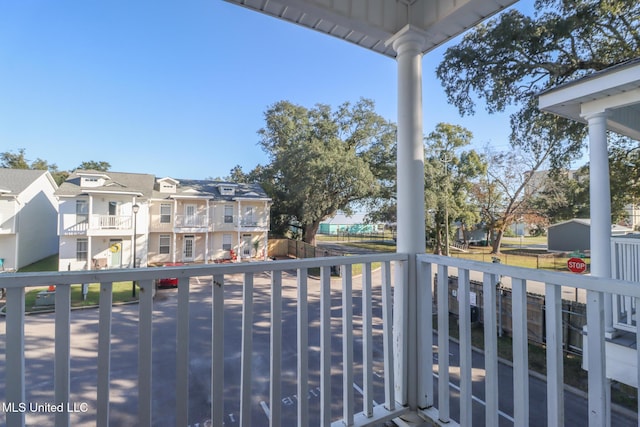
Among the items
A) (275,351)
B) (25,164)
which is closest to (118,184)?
(25,164)

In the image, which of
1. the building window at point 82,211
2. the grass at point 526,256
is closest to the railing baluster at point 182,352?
the building window at point 82,211

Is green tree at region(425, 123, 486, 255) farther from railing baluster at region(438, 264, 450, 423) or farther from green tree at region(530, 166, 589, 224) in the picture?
railing baluster at region(438, 264, 450, 423)

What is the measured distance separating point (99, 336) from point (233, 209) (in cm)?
142

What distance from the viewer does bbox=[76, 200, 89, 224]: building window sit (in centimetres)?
179

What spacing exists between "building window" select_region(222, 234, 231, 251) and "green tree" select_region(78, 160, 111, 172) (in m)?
0.84

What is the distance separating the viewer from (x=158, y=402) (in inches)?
104

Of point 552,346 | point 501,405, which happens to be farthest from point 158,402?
point 501,405

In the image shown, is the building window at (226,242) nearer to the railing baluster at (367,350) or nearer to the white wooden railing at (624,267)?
the railing baluster at (367,350)

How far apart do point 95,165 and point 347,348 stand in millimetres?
1865

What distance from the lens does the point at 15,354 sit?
31.3 inches

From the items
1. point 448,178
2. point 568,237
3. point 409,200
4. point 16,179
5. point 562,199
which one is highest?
point 448,178

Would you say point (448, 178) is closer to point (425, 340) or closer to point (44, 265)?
point (425, 340)

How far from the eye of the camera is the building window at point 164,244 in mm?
1999

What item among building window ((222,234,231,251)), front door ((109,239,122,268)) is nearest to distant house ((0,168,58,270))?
front door ((109,239,122,268))
